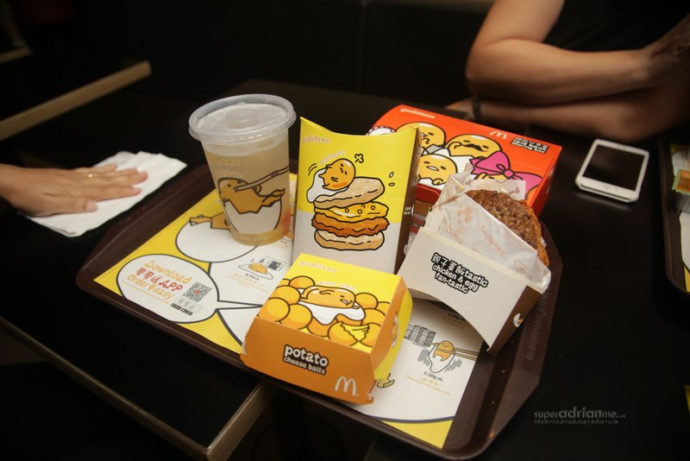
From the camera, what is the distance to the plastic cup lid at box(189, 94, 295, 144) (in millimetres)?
656

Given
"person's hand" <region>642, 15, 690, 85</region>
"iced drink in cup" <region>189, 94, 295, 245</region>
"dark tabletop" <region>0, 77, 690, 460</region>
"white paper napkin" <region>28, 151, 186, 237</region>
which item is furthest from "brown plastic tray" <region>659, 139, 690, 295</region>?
"white paper napkin" <region>28, 151, 186, 237</region>

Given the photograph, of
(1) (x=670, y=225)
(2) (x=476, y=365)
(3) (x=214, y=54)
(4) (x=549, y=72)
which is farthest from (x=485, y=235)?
(3) (x=214, y=54)

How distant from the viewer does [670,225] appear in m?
0.79

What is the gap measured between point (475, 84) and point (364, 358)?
94 centimetres

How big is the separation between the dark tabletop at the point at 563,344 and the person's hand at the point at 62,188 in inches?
1.8

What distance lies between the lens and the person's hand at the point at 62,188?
850 millimetres

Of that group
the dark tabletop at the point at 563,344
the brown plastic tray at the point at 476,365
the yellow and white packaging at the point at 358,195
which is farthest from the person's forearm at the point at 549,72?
the yellow and white packaging at the point at 358,195

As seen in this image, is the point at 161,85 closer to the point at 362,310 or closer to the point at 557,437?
the point at 362,310

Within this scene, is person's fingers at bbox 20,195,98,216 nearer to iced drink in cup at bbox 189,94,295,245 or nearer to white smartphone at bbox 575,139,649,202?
iced drink in cup at bbox 189,94,295,245

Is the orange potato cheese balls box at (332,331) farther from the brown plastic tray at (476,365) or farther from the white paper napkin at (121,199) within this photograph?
the white paper napkin at (121,199)

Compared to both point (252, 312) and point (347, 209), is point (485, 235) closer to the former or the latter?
point (347, 209)

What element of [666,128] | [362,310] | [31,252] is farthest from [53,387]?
[666,128]

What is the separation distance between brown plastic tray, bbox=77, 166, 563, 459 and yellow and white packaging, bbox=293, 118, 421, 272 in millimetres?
203

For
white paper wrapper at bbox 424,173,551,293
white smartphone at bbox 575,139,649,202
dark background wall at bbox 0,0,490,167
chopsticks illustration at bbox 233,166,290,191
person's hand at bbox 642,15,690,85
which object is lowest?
dark background wall at bbox 0,0,490,167
